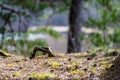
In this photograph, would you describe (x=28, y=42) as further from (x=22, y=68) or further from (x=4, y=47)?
(x=22, y=68)

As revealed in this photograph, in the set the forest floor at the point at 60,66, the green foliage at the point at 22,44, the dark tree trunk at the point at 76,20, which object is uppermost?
the forest floor at the point at 60,66

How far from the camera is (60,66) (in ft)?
9.43

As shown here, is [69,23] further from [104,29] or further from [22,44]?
[22,44]

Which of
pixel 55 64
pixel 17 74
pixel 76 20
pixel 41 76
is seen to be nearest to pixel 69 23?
pixel 76 20

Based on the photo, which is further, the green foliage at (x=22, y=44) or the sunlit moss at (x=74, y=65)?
the green foliage at (x=22, y=44)

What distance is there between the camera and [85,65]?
287cm

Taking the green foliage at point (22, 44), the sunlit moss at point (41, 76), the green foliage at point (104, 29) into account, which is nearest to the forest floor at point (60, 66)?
the sunlit moss at point (41, 76)

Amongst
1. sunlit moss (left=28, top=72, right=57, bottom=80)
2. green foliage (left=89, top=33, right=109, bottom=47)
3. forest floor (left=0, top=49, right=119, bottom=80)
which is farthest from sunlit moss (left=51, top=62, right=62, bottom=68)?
green foliage (left=89, top=33, right=109, bottom=47)

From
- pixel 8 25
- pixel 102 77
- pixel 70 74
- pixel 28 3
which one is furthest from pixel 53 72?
pixel 8 25

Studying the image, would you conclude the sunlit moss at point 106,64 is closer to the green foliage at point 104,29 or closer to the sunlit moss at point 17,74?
the sunlit moss at point 17,74

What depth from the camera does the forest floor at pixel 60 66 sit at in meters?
2.62

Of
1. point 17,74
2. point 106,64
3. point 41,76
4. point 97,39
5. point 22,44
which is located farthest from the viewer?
point 22,44

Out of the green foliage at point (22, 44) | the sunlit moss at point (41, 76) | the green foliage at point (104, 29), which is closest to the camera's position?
the sunlit moss at point (41, 76)

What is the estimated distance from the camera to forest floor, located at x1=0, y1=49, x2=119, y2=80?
8.59ft
